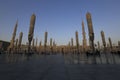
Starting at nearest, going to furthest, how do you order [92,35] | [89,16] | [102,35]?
[92,35], [89,16], [102,35]

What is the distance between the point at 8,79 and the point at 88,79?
14.8ft

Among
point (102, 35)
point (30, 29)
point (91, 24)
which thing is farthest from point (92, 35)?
point (30, 29)

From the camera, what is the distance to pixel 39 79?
5395 mm

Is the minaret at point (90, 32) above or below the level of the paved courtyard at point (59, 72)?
above

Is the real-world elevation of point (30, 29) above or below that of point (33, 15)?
below

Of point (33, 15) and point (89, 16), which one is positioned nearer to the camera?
point (89, 16)

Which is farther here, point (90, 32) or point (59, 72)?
point (90, 32)

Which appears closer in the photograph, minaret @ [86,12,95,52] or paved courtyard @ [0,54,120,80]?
paved courtyard @ [0,54,120,80]

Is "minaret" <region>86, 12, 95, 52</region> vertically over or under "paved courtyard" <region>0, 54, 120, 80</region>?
over

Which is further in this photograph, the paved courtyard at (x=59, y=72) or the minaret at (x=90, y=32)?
the minaret at (x=90, y=32)

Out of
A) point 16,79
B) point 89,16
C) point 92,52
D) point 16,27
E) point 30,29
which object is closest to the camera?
point 16,79

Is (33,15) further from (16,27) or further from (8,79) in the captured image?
(8,79)

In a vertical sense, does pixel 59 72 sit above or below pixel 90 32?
below

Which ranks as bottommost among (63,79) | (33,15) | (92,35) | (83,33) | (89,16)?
(63,79)
